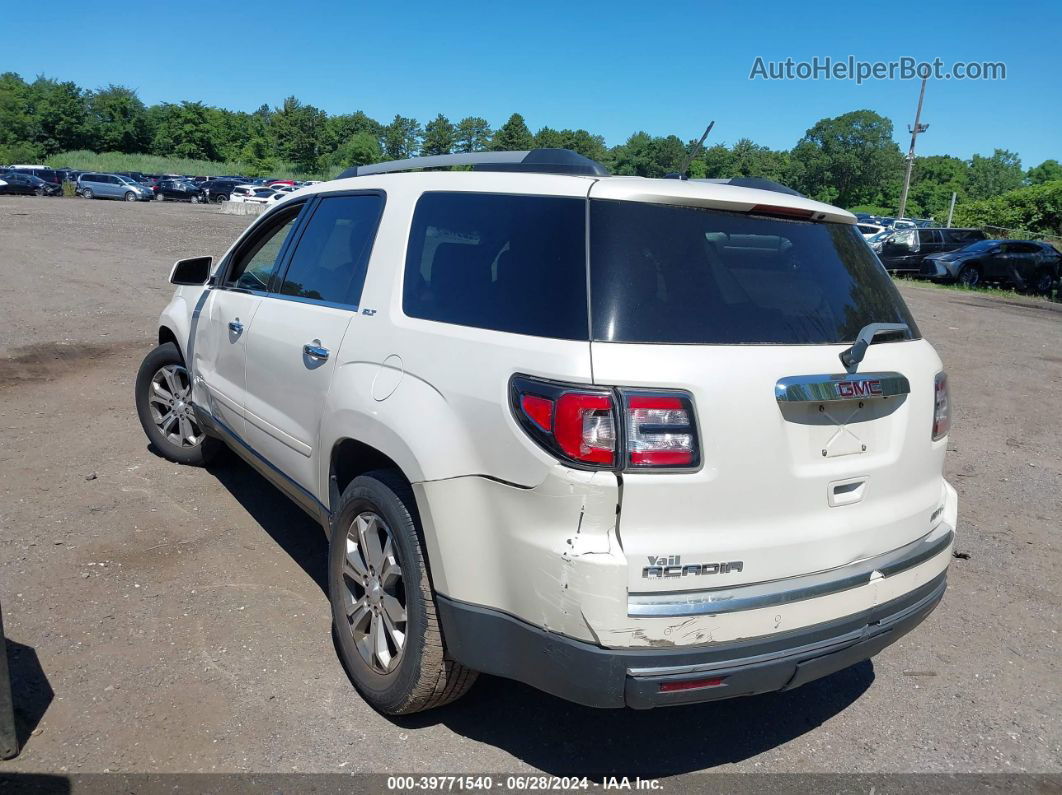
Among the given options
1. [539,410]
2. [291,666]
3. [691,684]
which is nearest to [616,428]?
[539,410]

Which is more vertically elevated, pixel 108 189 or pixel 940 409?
pixel 940 409

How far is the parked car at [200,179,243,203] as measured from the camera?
54.2m

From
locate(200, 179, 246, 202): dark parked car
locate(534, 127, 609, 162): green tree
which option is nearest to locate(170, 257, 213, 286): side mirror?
locate(200, 179, 246, 202): dark parked car

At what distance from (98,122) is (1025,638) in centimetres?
11051

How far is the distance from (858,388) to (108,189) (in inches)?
2128

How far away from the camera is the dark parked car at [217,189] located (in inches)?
2135

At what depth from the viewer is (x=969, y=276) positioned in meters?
23.8

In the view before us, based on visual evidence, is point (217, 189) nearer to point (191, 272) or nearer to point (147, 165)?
point (147, 165)

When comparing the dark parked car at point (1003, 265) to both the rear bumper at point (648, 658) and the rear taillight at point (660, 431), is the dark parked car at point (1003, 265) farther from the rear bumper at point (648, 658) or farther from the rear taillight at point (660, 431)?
the rear taillight at point (660, 431)

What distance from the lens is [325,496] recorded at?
3539mm

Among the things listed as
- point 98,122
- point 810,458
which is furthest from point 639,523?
point 98,122

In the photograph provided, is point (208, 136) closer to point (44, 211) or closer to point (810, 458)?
point (44, 211)

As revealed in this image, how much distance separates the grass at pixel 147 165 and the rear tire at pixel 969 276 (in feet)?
241

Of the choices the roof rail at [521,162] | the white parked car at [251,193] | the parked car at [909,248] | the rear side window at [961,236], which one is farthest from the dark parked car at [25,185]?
the roof rail at [521,162]
